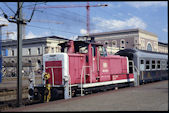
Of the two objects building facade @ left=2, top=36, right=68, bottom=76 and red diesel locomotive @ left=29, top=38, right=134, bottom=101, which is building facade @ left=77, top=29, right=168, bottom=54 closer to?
building facade @ left=2, top=36, right=68, bottom=76

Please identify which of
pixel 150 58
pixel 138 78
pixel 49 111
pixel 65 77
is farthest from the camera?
pixel 150 58

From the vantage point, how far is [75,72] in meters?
12.2

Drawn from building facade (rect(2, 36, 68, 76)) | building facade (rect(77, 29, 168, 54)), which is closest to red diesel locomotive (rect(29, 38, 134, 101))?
building facade (rect(2, 36, 68, 76))

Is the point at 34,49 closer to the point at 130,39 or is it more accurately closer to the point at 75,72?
the point at 130,39

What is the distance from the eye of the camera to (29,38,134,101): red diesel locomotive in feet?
37.4

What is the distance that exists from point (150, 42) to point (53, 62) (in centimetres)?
7035

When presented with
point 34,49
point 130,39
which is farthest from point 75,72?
point 130,39

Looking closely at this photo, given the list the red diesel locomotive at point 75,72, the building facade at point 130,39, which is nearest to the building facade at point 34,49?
the building facade at point 130,39

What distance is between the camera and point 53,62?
39.3 ft

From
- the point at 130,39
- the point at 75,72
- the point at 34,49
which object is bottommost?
the point at 75,72

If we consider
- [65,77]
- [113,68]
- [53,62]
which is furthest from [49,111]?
[113,68]

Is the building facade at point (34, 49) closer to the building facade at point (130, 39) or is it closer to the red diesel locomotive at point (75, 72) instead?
the building facade at point (130, 39)

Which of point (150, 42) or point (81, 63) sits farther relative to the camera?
point (150, 42)

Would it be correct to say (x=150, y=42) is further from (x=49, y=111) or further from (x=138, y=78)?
(x=49, y=111)
